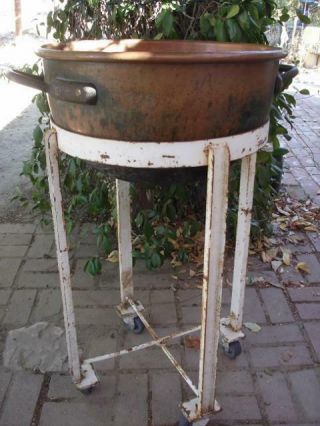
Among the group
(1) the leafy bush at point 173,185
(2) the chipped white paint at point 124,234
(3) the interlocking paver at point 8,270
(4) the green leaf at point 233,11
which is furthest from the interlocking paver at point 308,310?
(3) the interlocking paver at point 8,270

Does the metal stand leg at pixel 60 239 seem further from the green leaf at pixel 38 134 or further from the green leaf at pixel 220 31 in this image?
the green leaf at pixel 38 134

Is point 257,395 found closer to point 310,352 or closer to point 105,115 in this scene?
point 310,352

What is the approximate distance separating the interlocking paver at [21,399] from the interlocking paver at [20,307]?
1.16ft

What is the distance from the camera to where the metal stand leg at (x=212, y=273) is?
1.19 m

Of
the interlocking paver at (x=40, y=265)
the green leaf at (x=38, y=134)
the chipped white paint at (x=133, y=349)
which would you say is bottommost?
the interlocking paver at (x=40, y=265)

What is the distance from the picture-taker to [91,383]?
171 cm

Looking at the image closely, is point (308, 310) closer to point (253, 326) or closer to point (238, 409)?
point (253, 326)

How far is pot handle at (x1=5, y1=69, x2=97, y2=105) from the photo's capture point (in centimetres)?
111

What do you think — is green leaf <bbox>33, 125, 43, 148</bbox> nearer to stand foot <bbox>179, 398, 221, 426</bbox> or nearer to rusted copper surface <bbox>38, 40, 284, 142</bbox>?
rusted copper surface <bbox>38, 40, 284, 142</bbox>

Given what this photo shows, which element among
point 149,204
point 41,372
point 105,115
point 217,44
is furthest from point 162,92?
point 149,204

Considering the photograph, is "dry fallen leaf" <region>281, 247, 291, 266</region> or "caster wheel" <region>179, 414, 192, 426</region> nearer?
"caster wheel" <region>179, 414, 192, 426</region>

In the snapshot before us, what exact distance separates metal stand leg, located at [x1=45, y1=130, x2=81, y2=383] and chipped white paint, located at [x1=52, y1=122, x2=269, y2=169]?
0.14m

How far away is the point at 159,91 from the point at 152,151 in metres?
0.15

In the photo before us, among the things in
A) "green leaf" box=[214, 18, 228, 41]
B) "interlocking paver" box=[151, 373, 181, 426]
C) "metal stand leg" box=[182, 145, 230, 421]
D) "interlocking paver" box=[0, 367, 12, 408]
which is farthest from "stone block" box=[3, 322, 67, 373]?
"green leaf" box=[214, 18, 228, 41]
